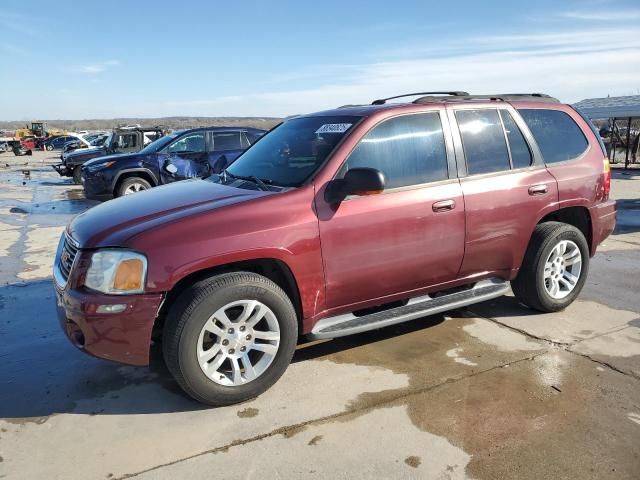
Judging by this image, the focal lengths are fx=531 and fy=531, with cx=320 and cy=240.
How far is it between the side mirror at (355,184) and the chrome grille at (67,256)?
167cm

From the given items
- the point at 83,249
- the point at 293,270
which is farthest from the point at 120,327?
the point at 293,270

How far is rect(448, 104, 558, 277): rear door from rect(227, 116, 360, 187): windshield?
1.01 m

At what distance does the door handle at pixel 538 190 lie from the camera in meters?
4.41

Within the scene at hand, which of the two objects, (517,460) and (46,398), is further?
(46,398)

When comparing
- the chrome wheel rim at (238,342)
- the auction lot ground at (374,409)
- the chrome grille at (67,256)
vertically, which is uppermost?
the chrome grille at (67,256)

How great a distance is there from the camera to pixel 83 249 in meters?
3.24

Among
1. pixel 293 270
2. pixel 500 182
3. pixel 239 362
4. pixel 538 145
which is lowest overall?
pixel 239 362

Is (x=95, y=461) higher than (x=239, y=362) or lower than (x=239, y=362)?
lower

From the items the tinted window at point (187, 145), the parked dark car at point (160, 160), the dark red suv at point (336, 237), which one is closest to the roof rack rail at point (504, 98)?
the dark red suv at point (336, 237)

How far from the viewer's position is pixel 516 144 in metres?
4.49

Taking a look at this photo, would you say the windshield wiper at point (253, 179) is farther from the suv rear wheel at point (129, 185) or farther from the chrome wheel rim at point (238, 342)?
the suv rear wheel at point (129, 185)

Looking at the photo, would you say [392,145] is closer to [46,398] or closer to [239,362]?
[239,362]

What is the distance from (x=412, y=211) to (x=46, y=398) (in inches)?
110

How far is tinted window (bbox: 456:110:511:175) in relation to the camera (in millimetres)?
4223
